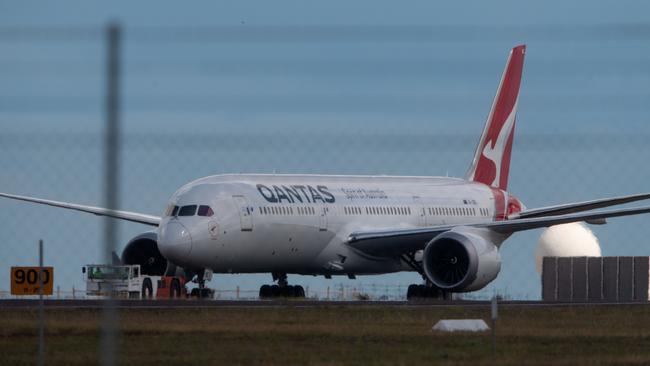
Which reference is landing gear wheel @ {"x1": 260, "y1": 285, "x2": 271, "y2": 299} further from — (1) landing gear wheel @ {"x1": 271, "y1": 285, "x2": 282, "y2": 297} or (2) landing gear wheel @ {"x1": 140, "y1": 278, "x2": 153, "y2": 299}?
(2) landing gear wheel @ {"x1": 140, "y1": 278, "x2": 153, "y2": 299}

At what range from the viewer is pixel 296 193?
1877 inches

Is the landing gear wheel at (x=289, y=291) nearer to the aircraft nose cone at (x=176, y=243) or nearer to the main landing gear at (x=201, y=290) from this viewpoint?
the main landing gear at (x=201, y=290)

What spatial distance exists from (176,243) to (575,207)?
1428 centimetres

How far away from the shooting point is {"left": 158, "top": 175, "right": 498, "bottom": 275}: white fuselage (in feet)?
144

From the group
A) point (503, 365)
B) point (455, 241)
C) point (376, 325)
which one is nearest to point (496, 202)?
point (455, 241)

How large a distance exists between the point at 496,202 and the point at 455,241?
10307 mm

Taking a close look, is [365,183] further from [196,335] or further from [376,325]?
[196,335]

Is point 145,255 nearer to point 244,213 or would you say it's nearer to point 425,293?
point 244,213

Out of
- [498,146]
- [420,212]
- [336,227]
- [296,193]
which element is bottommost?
[336,227]

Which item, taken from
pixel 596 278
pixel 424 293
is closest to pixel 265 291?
pixel 424 293

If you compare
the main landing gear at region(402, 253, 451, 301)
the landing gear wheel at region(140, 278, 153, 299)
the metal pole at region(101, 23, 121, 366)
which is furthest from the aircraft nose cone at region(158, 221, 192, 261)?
the metal pole at region(101, 23, 121, 366)

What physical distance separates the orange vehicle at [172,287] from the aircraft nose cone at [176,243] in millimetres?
5034

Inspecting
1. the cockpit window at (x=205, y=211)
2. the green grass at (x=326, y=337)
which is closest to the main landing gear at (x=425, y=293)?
the cockpit window at (x=205, y=211)

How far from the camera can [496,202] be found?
5566 centimetres
